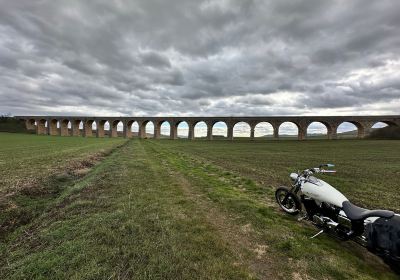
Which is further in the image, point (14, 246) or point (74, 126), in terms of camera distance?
point (74, 126)

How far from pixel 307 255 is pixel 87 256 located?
3.04 m

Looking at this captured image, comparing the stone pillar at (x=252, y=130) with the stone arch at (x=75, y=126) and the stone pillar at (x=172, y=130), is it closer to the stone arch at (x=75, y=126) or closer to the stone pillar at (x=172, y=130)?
the stone pillar at (x=172, y=130)

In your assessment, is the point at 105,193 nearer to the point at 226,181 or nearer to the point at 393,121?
the point at 226,181

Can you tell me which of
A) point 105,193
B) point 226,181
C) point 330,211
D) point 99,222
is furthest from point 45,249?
point 226,181

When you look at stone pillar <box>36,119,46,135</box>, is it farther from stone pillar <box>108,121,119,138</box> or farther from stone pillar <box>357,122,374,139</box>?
stone pillar <box>357,122,374,139</box>

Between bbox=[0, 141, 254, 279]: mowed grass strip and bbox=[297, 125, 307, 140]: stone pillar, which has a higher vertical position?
bbox=[297, 125, 307, 140]: stone pillar

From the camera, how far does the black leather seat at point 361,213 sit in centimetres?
285

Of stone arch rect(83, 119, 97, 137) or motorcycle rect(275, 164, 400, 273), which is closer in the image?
motorcycle rect(275, 164, 400, 273)

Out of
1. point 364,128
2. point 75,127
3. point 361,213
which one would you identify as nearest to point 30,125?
point 75,127

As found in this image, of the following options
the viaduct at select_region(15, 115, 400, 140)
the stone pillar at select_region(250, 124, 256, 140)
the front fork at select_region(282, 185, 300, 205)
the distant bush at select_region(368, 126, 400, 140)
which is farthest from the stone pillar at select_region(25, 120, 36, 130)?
the distant bush at select_region(368, 126, 400, 140)

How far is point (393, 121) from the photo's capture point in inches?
1962

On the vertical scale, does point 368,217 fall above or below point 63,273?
above

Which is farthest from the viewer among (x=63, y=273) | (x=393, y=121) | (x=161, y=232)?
(x=393, y=121)

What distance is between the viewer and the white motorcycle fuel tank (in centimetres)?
375
